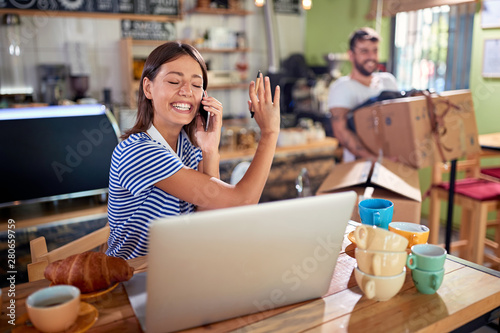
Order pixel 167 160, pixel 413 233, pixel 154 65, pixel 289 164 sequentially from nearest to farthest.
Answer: pixel 413 233
pixel 167 160
pixel 154 65
pixel 289 164

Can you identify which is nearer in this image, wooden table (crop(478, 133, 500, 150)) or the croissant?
the croissant

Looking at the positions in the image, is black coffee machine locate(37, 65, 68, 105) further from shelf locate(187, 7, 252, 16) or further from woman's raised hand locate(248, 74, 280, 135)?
woman's raised hand locate(248, 74, 280, 135)

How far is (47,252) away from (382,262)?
3.15ft

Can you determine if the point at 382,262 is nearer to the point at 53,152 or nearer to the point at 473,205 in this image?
the point at 53,152

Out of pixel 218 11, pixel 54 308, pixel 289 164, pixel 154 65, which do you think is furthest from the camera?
pixel 218 11

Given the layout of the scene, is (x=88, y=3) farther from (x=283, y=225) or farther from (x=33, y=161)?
(x=283, y=225)

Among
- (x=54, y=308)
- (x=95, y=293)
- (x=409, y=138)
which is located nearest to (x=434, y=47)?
(x=409, y=138)

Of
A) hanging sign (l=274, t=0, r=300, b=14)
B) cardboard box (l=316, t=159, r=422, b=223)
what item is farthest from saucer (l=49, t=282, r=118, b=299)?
hanging sign (l=274, t=0, r=300, b=14)

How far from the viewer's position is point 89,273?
0.99 m

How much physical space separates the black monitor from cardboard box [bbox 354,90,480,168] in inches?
61.7

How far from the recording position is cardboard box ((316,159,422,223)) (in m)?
2.06

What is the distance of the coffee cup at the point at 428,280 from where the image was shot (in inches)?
38.9

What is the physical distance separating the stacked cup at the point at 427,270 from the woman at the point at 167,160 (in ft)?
1.67

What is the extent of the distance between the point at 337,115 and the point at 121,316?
232 cm
